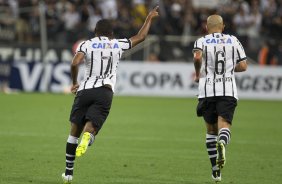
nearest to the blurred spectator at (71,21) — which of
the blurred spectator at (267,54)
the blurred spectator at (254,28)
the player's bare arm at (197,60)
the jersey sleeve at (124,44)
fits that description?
the blurred spectator at (254,28)

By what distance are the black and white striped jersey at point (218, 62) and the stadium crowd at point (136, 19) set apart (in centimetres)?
1893

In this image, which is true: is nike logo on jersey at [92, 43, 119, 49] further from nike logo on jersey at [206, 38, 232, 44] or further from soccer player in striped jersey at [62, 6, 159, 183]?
nike logo on jersey at [206, 38, 232, 44]

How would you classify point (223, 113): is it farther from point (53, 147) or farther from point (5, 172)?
point (53, 147)

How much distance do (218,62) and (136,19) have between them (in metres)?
19.3

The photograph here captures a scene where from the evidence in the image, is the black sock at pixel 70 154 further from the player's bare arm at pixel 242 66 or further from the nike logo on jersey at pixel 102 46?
the player's bare arm at pixel 242 66

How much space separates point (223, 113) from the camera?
10227 mm

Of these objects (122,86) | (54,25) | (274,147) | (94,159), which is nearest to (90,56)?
(94,159)

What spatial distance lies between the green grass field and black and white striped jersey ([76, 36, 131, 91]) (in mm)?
1319

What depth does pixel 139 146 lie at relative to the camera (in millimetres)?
14570

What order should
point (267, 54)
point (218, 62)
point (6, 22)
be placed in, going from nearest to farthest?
point (218, 62)
point (267, 54)
point (6, 22)

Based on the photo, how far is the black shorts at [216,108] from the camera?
10.2 m

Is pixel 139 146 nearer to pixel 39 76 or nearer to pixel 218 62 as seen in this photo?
pixel 218 62

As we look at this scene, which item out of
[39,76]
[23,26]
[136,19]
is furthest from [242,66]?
[23,26]

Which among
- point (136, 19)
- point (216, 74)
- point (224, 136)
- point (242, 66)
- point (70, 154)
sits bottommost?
point (70, 154)
